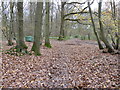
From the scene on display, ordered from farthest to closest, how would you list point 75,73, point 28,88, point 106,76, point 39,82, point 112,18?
point 112,18 < point 75,73 < point 106,76 < point 39,82 < point 28,88

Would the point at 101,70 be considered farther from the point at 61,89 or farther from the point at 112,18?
the point at 112,18

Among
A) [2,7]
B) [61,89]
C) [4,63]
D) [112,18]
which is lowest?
[61,89]

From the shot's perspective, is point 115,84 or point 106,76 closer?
point 115,84

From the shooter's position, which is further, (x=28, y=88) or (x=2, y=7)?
(x=2, y=7)

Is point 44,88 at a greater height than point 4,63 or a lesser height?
lesser

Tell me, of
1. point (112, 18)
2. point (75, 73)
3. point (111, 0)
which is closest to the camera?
point (75, 73)

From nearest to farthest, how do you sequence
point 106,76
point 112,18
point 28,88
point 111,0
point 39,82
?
point 28,88 < point 39,82 < point 106,76 < point 112,18 < point 111,0

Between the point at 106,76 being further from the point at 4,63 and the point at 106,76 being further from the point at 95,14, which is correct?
the point at 95,14

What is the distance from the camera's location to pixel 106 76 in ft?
14.7

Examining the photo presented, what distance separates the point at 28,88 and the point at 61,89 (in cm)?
111

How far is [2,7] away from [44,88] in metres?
12.5

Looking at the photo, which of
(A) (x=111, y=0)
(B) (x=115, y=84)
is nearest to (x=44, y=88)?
(B) (x=115, y=84)

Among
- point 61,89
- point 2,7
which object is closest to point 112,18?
point 61,89

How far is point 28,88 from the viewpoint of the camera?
3.62m
